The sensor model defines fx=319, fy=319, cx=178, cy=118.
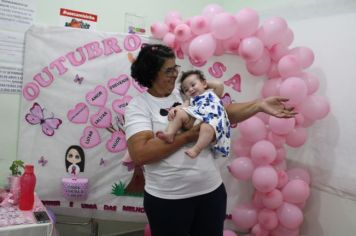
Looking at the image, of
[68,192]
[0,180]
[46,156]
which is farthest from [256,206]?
[0,180]

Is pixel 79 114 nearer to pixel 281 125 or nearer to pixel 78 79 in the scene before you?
pixel 78 79

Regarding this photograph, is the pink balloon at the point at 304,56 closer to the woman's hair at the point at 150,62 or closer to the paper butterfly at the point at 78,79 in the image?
the woman's hair at the point at 150,62

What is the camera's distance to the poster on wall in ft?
6.95

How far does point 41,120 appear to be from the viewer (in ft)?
6.98

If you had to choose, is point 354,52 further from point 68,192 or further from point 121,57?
point 68,192

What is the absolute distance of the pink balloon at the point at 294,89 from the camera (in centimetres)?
189

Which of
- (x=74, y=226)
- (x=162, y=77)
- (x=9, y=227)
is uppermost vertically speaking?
(x=162, y=77)

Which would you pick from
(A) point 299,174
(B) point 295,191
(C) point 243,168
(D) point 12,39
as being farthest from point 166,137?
(D) point 12,39

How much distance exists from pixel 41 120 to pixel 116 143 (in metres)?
0.52

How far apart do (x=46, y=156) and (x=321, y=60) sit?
2.00 meters

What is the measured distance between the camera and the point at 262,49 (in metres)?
2.03

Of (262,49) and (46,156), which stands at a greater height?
(262,49)

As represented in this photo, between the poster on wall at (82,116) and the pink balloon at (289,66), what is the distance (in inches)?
19.0

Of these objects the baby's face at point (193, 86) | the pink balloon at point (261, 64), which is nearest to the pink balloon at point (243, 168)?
the pink balloon at point (261, 64)
